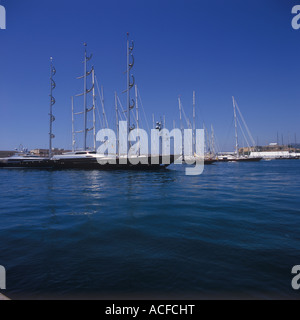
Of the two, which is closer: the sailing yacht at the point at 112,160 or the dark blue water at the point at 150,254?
the dark blue water at the point at 150,254

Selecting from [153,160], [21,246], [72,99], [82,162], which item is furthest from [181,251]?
[72,99]

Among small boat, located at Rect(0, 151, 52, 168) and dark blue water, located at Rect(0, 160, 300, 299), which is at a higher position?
small boat, located at Rect(0, 151, 52, 168)

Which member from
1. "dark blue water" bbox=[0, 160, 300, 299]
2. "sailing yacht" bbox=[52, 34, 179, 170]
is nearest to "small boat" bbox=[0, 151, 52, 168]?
"sailing yacht" bbox=[52, 34, 179, 170]

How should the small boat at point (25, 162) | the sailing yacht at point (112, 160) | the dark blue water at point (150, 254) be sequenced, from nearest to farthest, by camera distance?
the dark blue water at point (150, 254)
the sailing yacht at point (112, 160)
the small boat at point (25, 162)

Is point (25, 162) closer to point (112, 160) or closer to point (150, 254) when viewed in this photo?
point (112, 160)

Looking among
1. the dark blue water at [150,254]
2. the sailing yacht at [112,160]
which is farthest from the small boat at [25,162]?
the dark blue water at [150,254]

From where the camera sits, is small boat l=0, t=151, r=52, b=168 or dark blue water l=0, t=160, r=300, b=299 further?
small boat l=0, t=151, r=52, b=168

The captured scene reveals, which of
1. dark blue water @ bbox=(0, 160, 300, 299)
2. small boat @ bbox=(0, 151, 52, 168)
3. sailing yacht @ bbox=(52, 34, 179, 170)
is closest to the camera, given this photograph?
Answer: dark blue water @ bbox=(0, 160, 300, 299)

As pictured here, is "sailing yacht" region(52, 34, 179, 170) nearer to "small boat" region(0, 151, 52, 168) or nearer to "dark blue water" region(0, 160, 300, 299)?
"small boat" region(0, 151, 52, 168)

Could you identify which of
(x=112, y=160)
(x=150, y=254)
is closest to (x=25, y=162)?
(x=112, y=160)

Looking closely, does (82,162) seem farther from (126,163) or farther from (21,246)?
(21,246)

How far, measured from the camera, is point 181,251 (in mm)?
4422

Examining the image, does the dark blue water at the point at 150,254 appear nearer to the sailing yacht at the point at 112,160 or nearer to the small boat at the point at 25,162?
the sailing yacht at the point at 112,160

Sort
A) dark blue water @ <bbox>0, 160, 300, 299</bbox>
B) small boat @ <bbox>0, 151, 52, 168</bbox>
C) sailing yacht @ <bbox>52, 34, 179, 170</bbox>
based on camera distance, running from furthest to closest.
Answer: small boat @ <bbox>0, 151, 52, 168</bbox>, sailing yacht @ <bbox>52, 34, 179, 170</bbox>, dark blue water @ <bbox>0, 160, 300, 299</bbox>
